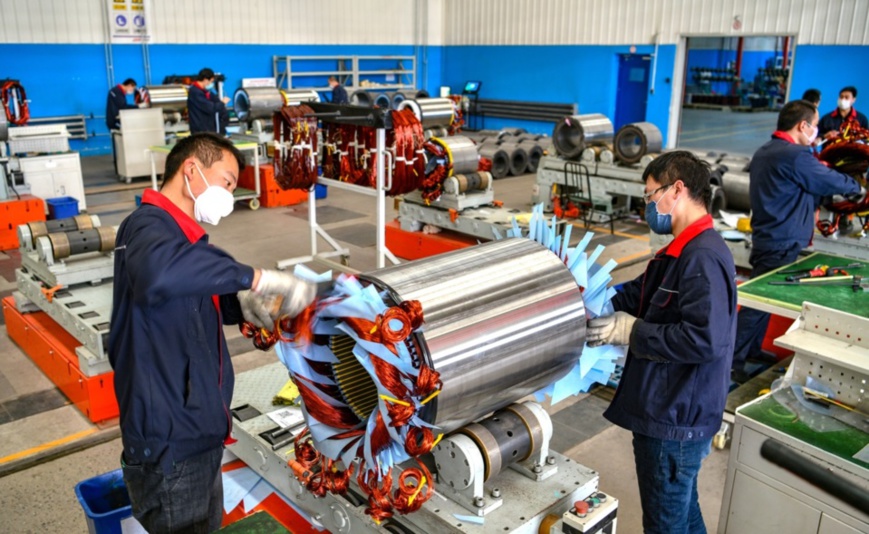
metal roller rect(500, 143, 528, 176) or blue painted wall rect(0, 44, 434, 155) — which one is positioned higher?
blue painted wall rect(0, 44, 434, 155)

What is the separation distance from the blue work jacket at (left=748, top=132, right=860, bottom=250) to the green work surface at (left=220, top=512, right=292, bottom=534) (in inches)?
141

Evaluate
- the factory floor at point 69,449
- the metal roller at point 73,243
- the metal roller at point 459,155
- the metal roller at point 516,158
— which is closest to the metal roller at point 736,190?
the metal roller at point 459,155

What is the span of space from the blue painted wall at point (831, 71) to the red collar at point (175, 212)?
11.5 m

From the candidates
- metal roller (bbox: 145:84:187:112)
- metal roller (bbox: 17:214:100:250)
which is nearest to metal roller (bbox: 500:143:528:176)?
metal roller (bbox: 145:84:187:112)

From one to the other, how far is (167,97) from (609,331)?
395 inches

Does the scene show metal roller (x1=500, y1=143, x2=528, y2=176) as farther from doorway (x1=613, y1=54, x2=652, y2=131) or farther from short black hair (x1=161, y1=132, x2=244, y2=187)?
short black hair (x1=161, y1=132, x2=244, y2=187)

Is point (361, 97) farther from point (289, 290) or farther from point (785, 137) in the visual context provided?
point (289, 290)

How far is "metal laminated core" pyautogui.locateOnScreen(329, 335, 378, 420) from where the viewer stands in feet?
6.28

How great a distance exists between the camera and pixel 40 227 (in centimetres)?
450

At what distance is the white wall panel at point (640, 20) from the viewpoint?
35.2 feet

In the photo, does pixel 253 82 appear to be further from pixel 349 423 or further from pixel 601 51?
pixel 349 423

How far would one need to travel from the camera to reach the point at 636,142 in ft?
26.9

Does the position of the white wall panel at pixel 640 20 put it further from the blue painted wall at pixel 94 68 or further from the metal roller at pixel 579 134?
the metal roller at pixel 579 134

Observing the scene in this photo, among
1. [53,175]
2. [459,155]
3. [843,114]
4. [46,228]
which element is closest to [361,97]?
[53,175]
